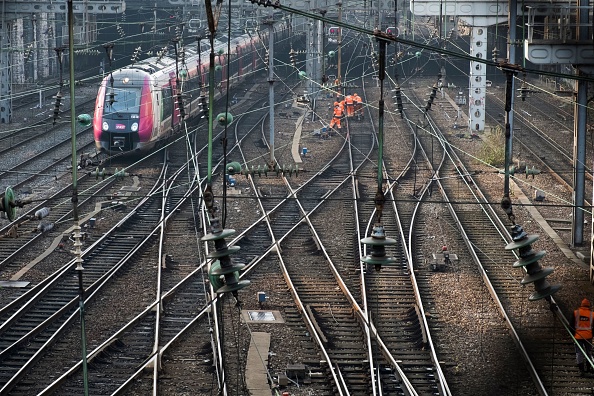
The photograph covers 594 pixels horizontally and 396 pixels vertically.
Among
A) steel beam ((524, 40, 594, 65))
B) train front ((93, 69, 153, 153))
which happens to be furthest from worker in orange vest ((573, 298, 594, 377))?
train front ((93, 69, 153, 153))

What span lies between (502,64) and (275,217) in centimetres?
1205

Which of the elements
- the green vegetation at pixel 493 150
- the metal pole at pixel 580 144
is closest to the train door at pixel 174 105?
the green vegetation at pixel 493 150

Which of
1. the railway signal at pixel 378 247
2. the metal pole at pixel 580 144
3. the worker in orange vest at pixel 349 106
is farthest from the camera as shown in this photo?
the worker in orange vest at pixel 349 106

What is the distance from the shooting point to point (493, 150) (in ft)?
89.5

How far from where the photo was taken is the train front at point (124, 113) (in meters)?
25.9

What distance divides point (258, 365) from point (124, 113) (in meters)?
13.9

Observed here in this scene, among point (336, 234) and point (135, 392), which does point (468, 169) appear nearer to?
point (336, 234)

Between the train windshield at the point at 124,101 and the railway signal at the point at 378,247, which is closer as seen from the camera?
the railway signal at the point at 378,247

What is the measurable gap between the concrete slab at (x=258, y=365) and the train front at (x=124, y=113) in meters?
12.6

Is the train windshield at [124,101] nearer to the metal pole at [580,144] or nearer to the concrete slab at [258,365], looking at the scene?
the metal pole at [580,144]

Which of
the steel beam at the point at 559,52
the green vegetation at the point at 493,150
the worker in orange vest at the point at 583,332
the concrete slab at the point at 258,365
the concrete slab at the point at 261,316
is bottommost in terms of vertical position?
the concrete slab at the point at 258,365

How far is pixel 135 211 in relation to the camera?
21531 mm

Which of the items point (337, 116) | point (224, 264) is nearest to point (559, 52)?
point (224, 264)

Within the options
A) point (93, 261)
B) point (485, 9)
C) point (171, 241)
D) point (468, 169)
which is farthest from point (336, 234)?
point (485, 9)
